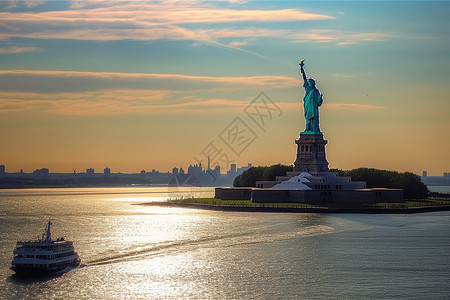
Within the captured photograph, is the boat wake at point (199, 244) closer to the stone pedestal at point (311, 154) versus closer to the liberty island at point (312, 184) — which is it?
the liberty island at point (312, 184)

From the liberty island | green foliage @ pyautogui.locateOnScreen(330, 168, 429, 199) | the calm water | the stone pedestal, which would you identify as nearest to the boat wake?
the calm water

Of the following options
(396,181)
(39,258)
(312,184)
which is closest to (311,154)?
(312,184)

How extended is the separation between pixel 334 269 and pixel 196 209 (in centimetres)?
7833

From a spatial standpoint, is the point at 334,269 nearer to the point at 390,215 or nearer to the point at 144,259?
the point at 144,259

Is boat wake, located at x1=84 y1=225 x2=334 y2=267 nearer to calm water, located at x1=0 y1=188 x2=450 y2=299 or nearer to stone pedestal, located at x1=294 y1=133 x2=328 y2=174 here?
calm water, located at x1=0 y1=188 x2=450 y2=299

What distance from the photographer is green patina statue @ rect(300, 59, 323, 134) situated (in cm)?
14438

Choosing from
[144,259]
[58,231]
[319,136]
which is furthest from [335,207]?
[144,259]

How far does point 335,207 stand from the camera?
428ft

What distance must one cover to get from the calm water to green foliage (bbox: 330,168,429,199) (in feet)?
143

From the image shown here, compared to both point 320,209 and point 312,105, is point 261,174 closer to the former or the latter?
point 312,105

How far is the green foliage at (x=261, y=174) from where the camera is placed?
164 metres

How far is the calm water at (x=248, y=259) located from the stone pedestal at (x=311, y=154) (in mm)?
28162

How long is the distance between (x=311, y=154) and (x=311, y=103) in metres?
9.24

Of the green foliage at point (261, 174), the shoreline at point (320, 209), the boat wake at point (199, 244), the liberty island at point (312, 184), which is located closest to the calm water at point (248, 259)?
the boat wake at point (199, 244)
